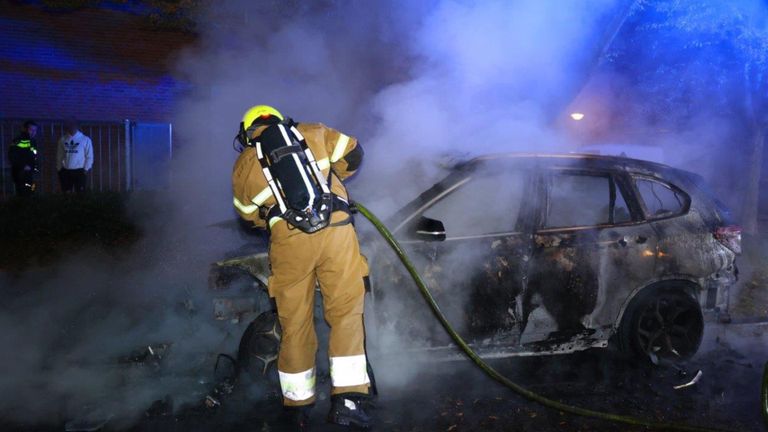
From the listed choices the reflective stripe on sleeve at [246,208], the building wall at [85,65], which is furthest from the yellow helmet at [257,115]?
the building wall at [85,65]

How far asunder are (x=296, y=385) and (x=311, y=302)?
20.4 inches

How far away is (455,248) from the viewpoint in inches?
165

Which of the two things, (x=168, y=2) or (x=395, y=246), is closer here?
(x=395, y=246)

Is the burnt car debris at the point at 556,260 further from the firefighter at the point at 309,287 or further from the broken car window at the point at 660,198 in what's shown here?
the firefighter at the point at 309,287

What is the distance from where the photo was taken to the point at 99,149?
1145 centimetres

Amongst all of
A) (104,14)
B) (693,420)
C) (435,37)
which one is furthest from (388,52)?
(104,14)

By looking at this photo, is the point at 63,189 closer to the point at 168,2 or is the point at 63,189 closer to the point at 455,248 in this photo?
the point at 168,2

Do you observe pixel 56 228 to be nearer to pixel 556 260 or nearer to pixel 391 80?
pixel 391 80

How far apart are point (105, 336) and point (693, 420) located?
4603 millimetres

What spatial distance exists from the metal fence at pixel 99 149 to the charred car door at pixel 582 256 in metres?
9.32

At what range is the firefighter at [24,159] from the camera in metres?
10.2

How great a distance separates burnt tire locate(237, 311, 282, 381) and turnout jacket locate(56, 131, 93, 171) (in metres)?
8.06

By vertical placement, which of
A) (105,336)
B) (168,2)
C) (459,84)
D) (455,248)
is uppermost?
(168,2)

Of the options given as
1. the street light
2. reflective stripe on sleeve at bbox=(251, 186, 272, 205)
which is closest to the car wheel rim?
reflective stripe on sleeve at bbox=(251, 186, 272, 205)
